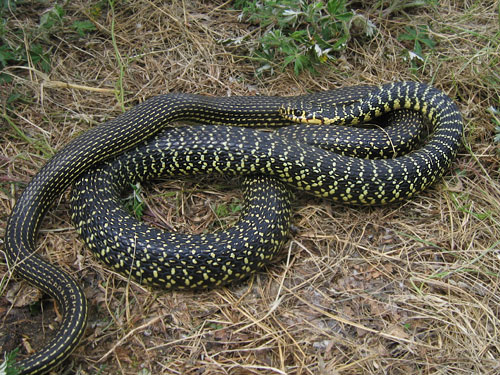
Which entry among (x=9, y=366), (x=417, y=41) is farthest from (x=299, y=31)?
(x=9, y=366)

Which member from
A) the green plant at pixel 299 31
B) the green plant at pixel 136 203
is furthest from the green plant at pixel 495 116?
the green plant at pixel 136 203

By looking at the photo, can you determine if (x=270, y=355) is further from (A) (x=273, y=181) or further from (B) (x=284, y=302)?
(A) (x=273, y=181)

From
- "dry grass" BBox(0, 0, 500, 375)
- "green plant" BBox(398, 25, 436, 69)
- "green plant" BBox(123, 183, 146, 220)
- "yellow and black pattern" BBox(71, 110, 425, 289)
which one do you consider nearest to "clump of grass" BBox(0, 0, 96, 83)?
"dry grass" BBox(0, 0, 500, 375)

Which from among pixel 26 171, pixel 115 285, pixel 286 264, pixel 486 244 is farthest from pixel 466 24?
pixel 26 171

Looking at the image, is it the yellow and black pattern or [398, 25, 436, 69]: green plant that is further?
[398, 25, 436, 69]: green plant

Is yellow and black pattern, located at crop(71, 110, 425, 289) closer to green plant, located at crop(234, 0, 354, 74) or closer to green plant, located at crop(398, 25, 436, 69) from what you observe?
green plant, located at crop(398, 25, 436, 69)
